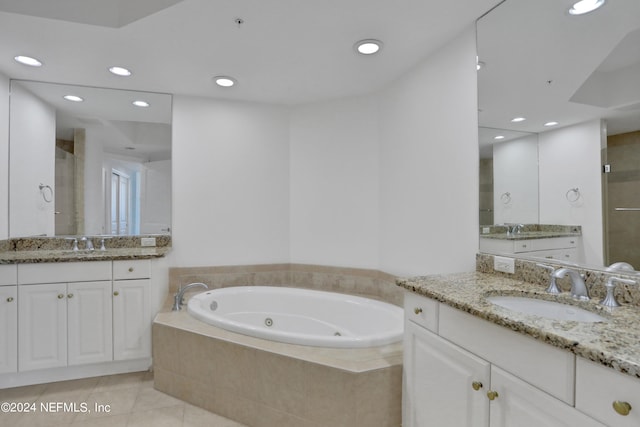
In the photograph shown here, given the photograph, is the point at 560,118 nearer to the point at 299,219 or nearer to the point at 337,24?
the point at 337,24

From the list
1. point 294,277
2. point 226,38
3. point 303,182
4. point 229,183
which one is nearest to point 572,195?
point 226,38

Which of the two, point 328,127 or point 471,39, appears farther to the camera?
point 328,127

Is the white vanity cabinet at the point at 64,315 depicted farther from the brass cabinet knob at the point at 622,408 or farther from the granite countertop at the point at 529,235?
the brass cabinet knob at the point at 622,408

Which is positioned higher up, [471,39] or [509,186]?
[471,39]

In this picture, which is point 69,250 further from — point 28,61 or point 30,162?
point 28,61

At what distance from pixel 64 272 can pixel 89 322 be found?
0.40 m

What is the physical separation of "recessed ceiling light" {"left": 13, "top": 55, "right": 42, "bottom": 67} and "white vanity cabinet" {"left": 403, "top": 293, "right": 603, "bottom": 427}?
9.46ft

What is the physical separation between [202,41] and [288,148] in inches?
51.8

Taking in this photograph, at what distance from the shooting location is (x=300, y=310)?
274 centimetres

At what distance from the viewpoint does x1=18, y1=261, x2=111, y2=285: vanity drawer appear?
2.23 meters

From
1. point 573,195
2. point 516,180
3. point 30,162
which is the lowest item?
point 573,195

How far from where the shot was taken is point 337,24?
71.7 inches

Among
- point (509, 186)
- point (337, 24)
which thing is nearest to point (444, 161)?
point (509, 186)

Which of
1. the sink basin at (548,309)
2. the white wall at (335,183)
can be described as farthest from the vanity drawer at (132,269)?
the sink basin at (548,309)
